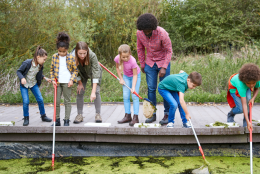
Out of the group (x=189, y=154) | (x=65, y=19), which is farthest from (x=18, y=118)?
(x=65, y=19)

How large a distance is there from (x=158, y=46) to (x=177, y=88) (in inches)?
26.4

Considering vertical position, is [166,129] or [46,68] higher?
[46,68]

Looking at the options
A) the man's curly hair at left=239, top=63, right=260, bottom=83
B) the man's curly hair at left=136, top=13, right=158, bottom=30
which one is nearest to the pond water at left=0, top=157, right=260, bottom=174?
the man's curly hair at left=239, top=63, right=260, bottom=83

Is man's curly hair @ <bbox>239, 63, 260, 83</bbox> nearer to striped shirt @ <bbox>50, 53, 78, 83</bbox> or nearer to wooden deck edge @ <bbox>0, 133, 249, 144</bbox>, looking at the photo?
wooden deck edge @ <bbox>0, 133, 249, 144</bbox>

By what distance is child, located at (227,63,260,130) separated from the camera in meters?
2.62

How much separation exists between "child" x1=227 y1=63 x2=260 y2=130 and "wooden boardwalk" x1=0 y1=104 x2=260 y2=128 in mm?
418

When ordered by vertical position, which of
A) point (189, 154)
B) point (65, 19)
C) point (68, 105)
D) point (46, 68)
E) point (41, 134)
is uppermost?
point (65, 19)

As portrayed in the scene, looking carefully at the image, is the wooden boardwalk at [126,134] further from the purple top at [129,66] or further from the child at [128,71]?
the purple top at [129,66]

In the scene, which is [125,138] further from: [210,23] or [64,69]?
[210,23]

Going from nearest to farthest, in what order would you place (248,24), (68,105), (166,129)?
1. (166,129)
2. (68,105)
3. (248,24)

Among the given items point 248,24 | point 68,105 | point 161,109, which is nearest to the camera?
point 68,105

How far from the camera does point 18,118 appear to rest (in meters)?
3.75

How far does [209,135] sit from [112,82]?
385 cm

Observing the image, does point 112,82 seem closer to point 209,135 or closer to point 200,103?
point 200,103
